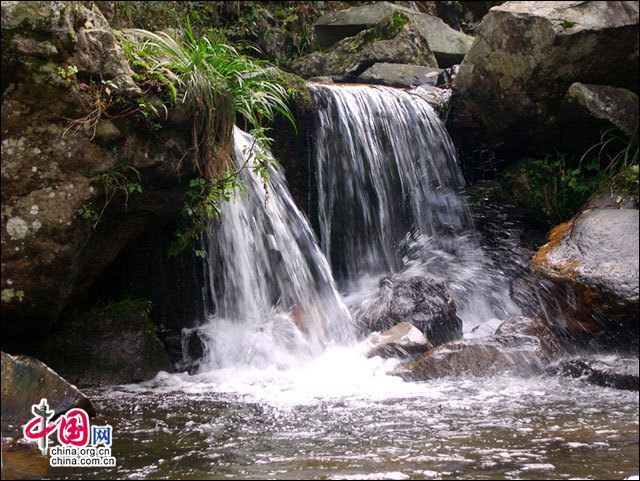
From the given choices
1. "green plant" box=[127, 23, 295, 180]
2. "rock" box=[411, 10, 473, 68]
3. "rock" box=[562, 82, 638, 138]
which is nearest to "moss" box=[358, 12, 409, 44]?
"rock" box=[411, 10, 473, 68]

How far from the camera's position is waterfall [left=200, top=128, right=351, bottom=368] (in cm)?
624

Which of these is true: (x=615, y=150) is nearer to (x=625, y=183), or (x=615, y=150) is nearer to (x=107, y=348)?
(x=625, y=183)

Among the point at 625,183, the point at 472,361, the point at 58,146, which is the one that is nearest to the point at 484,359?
the point at 472,361

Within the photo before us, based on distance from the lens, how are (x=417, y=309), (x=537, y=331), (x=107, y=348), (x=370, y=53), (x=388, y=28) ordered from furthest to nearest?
(x=388, y=28) < (x=370, y=53) < (x=417, y=309) < (x=537, y=331) < (x=107, y=348)

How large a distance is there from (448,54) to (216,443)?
376 inches

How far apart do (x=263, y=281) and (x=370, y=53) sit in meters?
5.53

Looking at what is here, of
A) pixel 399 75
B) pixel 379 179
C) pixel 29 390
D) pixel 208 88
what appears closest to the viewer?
pixel 29 390

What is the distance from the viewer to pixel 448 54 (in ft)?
38.7

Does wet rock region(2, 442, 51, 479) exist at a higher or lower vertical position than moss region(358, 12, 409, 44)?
lower

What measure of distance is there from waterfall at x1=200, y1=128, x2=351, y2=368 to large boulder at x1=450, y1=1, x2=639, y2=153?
286 cm

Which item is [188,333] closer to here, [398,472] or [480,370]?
[480,370]

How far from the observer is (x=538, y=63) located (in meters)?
7.36

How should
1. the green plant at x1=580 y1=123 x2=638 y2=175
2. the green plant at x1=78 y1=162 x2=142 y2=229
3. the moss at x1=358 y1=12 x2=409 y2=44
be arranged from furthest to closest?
the moss at x1=358 y1=12 x2=409 y2=44, the green plant at x1=580 y1=123 x2=638 y2=175, the green plant at x1=78 y1=162 x2=142 y2=229

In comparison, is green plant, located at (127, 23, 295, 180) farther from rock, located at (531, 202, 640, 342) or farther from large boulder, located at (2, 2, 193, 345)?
rock, located at (531, 202, 640, 342)
